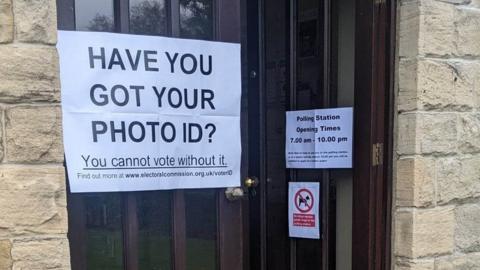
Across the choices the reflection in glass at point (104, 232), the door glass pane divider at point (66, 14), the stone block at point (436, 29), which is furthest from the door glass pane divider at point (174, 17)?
the stone block at point (436, 29)

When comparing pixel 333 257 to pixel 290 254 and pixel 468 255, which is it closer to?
pixel 290 254

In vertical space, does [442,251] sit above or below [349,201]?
below

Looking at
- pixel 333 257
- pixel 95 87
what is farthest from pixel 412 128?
pixel 95 87

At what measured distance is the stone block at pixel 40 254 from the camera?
65.2 inches

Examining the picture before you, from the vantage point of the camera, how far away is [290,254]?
282 cm

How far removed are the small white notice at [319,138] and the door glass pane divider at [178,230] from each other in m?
0.75

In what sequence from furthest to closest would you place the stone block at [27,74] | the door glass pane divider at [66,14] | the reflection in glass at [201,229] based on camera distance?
the reflection in glass at [201,229] < the door glass pane divider at [66,14] < the stone block at [27,74]

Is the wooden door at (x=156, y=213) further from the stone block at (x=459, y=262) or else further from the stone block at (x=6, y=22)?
the stone block at (x=459, y=262)

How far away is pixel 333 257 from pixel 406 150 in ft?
2.23

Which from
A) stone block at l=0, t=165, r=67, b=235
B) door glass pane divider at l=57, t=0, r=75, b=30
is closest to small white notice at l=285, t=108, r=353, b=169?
door glass pane divider at l=57, t=0, r=75, b=30

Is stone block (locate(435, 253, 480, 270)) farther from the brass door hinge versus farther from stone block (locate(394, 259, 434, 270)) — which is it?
the brass door hinge

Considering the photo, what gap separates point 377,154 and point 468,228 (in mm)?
647

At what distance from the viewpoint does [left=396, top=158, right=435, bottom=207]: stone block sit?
2.44 m

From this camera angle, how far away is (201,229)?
7.77ft
